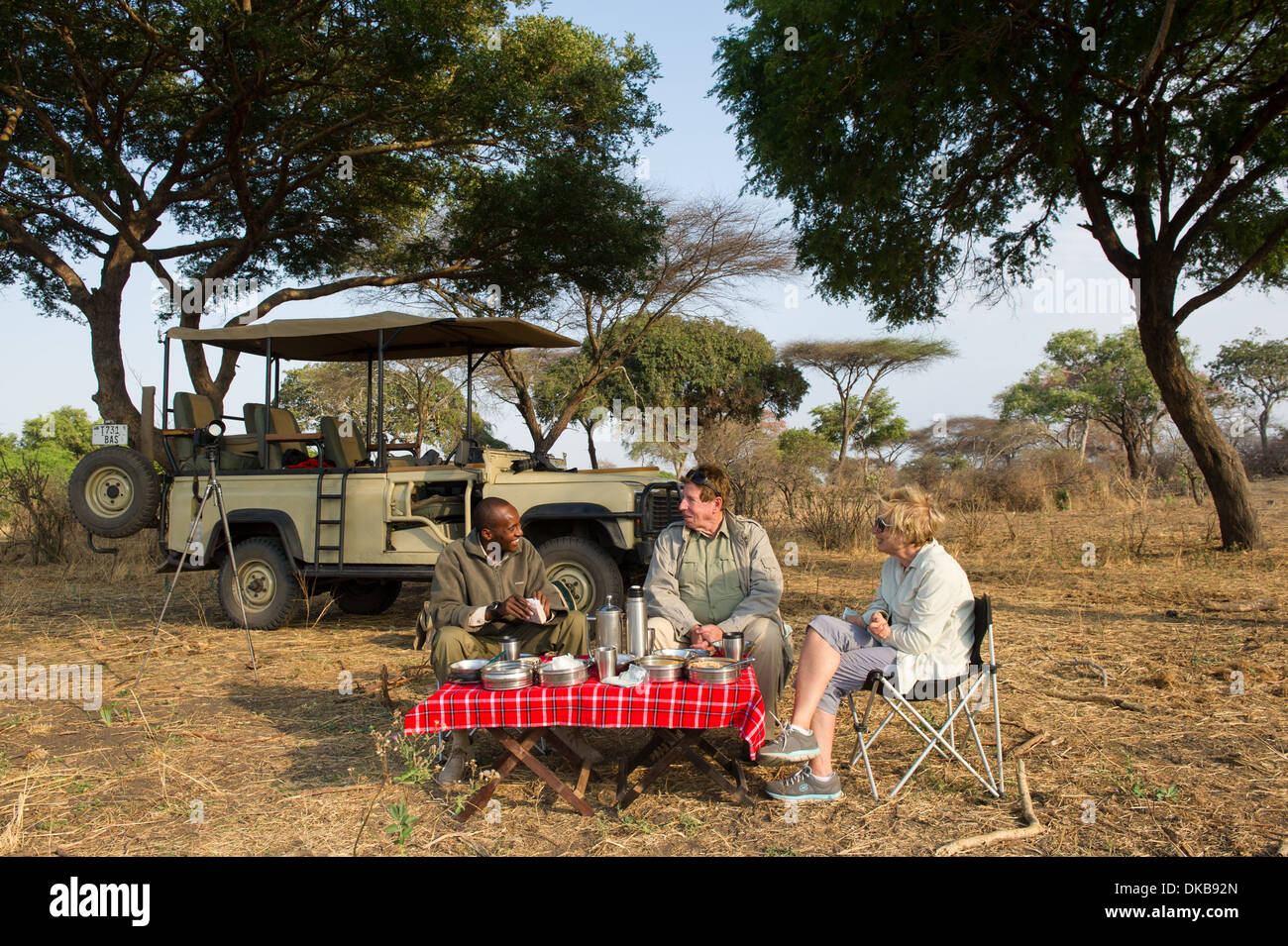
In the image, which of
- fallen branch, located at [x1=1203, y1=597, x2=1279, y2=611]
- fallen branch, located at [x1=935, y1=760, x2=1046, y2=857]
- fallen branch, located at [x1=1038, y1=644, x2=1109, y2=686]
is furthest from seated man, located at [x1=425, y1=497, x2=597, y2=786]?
fallen branch, located at [x1=1203, y1=597, x2=1279, y2=611]

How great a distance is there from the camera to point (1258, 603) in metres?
7.92

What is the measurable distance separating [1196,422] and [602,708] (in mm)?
10382

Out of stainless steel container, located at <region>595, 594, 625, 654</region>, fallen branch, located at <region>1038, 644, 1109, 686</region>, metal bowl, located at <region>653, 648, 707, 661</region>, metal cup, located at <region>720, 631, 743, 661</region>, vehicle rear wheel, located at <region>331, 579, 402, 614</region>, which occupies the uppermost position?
stainless steel container, located at <region>595, 594, 625, 654</region>

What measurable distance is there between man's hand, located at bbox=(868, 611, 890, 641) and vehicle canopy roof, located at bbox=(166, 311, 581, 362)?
417cm

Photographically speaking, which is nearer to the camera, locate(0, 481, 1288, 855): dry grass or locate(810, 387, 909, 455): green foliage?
locate(0, 481, 1288, 855): dry grass

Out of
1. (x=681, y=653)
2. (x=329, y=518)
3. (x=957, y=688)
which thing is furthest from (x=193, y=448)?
(x=957, y=688)

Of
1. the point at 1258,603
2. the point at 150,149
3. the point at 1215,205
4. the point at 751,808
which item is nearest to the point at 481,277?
the point at 150,149

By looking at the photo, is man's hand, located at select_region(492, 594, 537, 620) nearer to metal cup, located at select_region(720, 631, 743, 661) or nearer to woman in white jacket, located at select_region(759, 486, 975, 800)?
metal cup, located at select_region(720, 631, 743, 661)

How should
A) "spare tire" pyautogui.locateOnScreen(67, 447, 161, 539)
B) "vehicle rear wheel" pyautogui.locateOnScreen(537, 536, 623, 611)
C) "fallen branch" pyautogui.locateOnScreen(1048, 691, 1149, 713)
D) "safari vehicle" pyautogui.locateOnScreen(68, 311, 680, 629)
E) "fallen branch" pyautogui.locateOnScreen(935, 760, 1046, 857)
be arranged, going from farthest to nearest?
"spare tire" pyautogui.locateOnScreen(67, 447, 161, 539)
"safari vehicle" pyautogui.locateOnScreen(68, 311, 680, 629)
"vehicle rear wheel" pyautogui.locateOnScreen(537, 536, 623, 611)
"fallen branch" pyautogui.locateOnScreen(1048, 691, 1149, 713)
"fallen branch" pyautogui.locateOnScreen(935, 760, 1046, 857)

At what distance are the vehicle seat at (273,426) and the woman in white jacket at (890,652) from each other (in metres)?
5.47

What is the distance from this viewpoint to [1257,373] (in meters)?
30.6

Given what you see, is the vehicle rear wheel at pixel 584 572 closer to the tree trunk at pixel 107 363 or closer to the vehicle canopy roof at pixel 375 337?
the vehicle canopy roof at pixel 375 337

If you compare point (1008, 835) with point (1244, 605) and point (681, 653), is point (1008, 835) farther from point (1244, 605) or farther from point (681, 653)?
point (1244, 605)

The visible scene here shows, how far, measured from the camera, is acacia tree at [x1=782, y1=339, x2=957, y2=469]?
94.4ft
